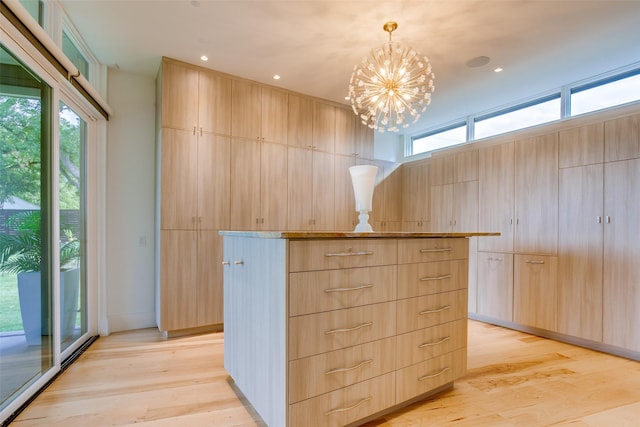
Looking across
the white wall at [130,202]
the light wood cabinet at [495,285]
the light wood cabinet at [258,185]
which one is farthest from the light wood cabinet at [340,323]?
the white wall at [130,202]

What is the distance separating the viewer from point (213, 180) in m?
3.53

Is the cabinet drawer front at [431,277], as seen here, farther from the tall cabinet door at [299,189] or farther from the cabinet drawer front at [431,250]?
the tall cabinet door at [299,189]

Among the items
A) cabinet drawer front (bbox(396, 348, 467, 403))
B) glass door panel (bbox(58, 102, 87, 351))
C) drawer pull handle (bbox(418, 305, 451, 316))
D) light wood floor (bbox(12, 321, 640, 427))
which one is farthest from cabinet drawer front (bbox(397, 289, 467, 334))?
glass door panel (bbox(58, 102, 87, 351))

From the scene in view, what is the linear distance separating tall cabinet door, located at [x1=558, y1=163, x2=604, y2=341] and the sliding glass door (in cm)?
461

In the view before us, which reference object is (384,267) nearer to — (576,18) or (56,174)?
(56,174)

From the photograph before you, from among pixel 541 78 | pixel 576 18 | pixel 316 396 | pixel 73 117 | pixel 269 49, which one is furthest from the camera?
pixel 541 78

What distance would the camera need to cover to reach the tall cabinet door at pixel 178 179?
328 centimetres

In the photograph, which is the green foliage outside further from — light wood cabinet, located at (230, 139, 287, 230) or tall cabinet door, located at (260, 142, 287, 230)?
tall cabinet door, located at (260, 142, 287, 230)

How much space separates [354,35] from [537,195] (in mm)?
2608

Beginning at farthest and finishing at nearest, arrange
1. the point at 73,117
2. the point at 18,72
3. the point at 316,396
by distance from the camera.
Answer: the point at 73,117 → the point at 18,72 → the point at 316,396

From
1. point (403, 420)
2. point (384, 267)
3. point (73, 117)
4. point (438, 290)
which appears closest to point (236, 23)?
point (73, 117)

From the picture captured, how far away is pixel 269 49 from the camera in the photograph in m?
3.17

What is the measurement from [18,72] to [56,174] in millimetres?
717

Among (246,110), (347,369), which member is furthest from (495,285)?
(246,110)
